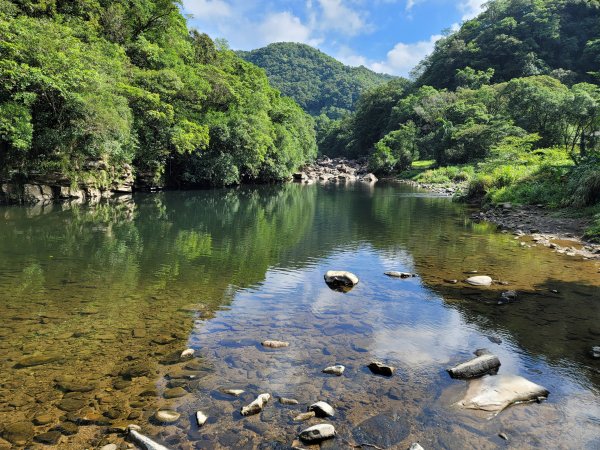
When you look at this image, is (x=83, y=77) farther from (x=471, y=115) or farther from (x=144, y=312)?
(x=471, y=115)

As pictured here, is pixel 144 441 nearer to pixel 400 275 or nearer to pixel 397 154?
pixel 400 275

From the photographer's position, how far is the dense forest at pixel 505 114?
2730cm

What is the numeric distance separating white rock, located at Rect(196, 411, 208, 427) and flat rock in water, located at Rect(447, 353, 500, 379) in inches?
151

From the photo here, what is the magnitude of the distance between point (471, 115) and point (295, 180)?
3230cm

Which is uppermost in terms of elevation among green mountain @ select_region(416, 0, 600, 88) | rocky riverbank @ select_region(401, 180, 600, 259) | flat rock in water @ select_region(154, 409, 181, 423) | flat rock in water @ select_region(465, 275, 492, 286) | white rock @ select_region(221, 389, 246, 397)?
green mountain @ select_region(416, 0, 600, 88)

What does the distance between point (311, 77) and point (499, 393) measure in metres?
188

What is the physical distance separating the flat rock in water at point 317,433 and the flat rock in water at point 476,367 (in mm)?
2550

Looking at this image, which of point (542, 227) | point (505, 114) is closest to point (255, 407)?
point (542, 227)

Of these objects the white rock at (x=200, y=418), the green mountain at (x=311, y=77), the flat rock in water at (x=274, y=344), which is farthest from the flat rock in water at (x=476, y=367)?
the green mountain at (x=311, y=77)

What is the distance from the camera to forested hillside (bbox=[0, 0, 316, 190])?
22734mm

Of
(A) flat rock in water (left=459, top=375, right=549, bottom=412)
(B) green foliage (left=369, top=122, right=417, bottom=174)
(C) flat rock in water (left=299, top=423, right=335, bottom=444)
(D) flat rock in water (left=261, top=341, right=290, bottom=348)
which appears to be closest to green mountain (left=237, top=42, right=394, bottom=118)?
(B) green foliage (left=369, top=122, right=417, bottom=174)

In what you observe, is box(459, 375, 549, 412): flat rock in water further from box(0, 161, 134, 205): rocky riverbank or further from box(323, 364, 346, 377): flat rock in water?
box(0, 161, 134, 205): rocky riverbank

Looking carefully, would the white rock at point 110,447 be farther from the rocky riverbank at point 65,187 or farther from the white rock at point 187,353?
the rocky riverbank at point 65,187

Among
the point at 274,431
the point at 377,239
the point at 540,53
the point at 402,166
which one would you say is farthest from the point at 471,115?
the point at 274,431
